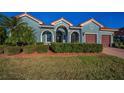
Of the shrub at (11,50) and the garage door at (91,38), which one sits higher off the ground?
the garage door at (91,38)

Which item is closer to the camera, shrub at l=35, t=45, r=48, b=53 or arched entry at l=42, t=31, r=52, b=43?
shrub at l=35, t=45, r=48, b=53

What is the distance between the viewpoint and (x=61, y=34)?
14695 mm

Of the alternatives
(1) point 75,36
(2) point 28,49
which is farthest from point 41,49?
(1) point 75,36

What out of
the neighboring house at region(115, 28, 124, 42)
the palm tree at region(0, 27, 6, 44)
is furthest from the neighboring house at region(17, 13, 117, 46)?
the neighboring house at region(115, 28, 124, 42)

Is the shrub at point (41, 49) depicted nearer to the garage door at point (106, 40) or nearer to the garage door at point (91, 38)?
the garage door at point (91, 38)

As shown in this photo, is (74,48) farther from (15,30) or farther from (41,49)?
(15,30)

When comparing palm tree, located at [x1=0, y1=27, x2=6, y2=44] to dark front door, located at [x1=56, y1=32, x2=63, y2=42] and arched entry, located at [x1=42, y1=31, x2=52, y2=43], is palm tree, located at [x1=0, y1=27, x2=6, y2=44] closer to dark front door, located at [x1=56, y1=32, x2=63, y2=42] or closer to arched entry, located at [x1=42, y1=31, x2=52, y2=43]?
arched entry, located at [x1=42, y1=31, x2=52, y2=43]

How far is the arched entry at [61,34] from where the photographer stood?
14445 mm

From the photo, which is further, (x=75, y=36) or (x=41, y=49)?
(x=75, y=36)

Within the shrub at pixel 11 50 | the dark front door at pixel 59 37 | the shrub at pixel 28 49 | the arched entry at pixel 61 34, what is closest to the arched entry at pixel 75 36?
the arched entry at pixel 61 34

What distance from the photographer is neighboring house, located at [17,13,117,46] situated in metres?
13.6

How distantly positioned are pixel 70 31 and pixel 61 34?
3.47 ft

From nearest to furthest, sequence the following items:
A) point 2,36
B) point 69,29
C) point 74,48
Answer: point 74,48 < point 2,36 < point 69,29

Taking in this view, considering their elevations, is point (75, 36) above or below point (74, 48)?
above
